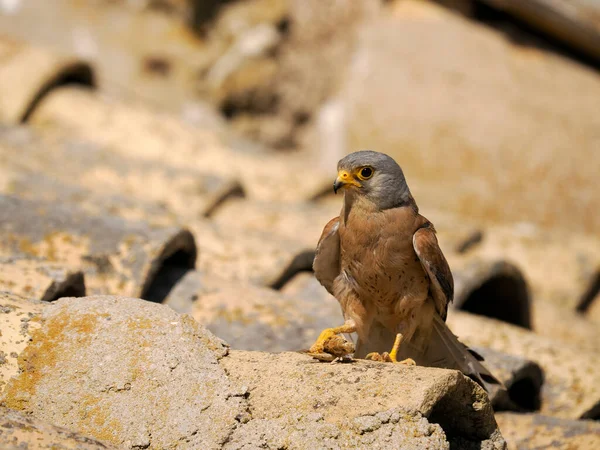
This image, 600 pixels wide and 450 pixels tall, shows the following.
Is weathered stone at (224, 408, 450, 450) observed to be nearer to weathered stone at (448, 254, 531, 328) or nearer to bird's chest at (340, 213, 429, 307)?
bird's chest at (340, 213, 429, 307)

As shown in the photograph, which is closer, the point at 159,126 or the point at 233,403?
the point at 233,403

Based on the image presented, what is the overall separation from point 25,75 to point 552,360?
429 cm

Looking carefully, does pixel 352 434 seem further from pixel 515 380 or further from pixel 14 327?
pixel 515 380

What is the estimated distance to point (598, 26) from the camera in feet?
23.9

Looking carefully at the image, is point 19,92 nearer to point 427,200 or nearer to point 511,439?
point 427,200

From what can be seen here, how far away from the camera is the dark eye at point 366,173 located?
3.23 metres

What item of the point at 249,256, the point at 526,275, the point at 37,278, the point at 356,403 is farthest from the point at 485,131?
the point at 356,403

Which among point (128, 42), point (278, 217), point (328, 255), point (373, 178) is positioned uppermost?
point (373, 178)

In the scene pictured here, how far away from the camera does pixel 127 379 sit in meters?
2.31

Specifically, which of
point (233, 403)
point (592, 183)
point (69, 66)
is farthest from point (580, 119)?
point (233, 403)

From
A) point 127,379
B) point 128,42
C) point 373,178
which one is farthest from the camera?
point 128,42

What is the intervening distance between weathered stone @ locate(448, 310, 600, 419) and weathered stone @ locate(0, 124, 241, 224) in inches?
63.1

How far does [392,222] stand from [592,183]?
4.66m

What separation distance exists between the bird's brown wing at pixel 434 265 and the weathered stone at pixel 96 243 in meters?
1.07
